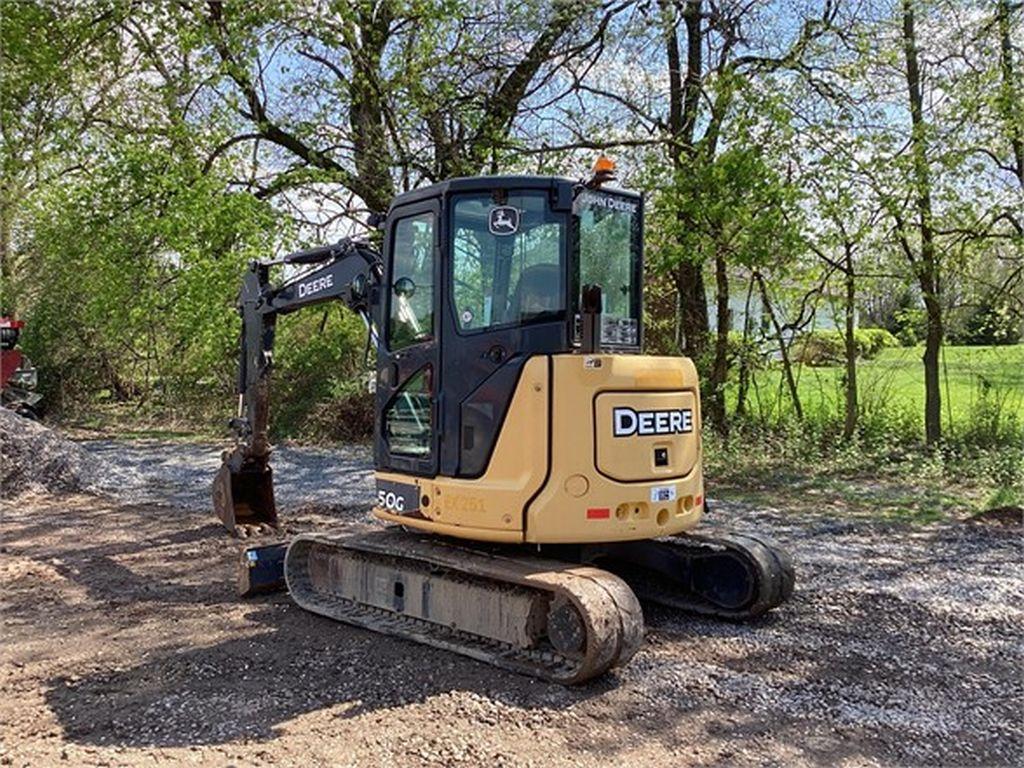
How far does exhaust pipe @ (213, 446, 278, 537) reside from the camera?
7676mm

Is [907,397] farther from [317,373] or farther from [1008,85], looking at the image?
[317,373]

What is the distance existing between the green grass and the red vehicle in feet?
38.8

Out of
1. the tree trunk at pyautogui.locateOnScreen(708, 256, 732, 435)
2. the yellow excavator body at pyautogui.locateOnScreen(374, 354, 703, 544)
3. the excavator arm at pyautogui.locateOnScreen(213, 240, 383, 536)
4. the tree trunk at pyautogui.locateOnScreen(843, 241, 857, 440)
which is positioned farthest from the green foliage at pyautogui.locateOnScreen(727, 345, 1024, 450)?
the yellow excavator body at pyautogui.locateOnScreen(374, 354, 703, 544)

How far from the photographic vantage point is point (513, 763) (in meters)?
3.57

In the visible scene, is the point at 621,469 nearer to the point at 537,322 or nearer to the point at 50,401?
the point at 537,322

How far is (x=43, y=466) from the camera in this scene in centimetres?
1014

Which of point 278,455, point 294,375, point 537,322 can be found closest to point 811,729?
point 537,322

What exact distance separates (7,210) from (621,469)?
55.3 feet

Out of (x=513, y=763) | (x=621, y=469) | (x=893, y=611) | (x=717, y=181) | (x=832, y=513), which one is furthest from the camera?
(x=717, y=181)

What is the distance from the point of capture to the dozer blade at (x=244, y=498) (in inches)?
303

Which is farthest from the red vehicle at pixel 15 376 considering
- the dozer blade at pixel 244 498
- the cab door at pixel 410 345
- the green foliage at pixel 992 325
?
the green foliage at pixel 992 325

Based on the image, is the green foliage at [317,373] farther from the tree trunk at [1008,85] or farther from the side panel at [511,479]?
the side panel at [511,479]

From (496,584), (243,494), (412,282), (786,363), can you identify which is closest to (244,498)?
(243,494)

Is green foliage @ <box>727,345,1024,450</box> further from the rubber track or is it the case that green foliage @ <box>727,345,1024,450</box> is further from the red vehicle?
the red vehicle
